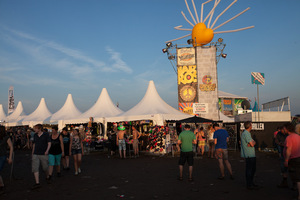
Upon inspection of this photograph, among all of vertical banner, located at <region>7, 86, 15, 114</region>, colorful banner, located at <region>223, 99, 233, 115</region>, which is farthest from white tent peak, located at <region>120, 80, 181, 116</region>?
colorful banner, located at <region>223, 99, 233, 115</region>

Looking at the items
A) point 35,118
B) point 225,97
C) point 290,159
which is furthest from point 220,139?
point 225,97

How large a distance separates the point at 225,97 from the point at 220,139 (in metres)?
54.5

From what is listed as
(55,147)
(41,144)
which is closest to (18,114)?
(55,147)

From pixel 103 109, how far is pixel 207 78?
12.0 meters

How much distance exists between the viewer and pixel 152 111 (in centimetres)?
1859

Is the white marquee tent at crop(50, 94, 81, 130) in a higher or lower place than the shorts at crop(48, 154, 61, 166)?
higher

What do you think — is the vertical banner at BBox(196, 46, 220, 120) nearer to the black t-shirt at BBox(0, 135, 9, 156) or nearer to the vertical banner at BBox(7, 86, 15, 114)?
the vertical banner at BBox(7, 86, 15, 114)

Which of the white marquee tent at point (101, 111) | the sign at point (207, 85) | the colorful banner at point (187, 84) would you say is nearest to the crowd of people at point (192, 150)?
the white marquee tent at point (101, 111)

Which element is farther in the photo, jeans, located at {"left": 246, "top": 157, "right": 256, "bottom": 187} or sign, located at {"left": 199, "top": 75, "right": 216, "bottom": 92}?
sign, located at {"left": 199, "top": 75, "right": 216, "bottom": 92}

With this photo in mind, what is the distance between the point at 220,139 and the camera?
25.6ft

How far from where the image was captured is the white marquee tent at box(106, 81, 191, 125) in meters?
17.6

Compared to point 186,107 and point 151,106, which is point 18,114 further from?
point 151,106

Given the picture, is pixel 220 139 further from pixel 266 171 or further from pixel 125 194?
pixel 125 194

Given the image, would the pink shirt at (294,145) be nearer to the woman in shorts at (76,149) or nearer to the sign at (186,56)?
the woman in shorts at (76,149)
